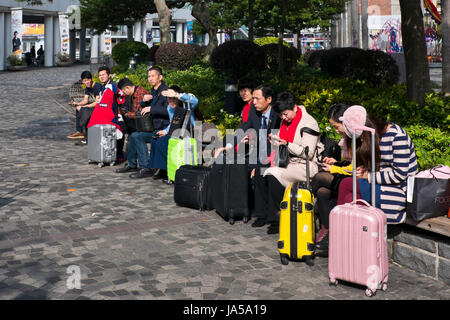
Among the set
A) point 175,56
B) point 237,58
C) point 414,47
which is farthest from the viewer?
point 175,56

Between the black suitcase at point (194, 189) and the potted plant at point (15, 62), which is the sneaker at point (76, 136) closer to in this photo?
the black suitcase at point (194, 189)

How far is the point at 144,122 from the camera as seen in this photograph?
960cm

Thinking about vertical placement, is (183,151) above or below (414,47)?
below

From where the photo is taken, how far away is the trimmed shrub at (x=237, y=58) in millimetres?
16250

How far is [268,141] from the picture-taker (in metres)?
7.04

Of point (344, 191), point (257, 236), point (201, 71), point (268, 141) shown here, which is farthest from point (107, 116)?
point (201, 71)

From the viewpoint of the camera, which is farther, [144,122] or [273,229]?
[144,122]

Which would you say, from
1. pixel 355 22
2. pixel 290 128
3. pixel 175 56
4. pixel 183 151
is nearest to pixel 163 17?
pixel 175 56

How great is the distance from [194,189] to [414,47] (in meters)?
4.11

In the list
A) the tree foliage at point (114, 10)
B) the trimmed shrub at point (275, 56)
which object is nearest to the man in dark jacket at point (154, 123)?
the trimmed shrub at point (275, 56)

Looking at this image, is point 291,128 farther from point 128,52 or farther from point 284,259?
point 128,52

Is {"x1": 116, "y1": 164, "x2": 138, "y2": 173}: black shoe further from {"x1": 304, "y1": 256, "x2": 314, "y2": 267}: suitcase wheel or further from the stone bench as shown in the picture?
the stone bench

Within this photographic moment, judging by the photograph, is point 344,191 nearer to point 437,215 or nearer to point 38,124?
point 437,215

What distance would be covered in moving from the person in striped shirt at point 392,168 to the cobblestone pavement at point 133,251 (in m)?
0.62
